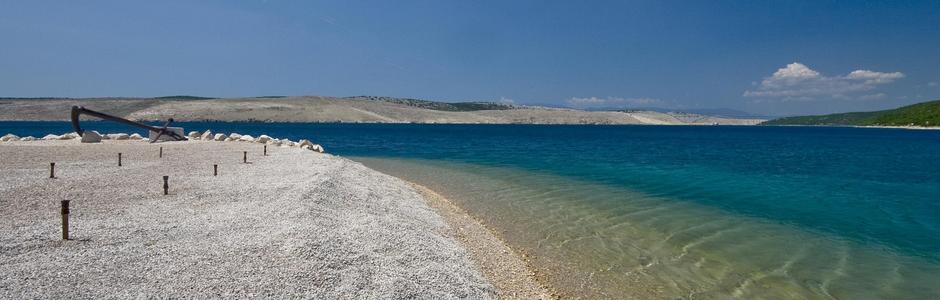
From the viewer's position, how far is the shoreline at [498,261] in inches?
385

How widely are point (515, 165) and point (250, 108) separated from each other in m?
168

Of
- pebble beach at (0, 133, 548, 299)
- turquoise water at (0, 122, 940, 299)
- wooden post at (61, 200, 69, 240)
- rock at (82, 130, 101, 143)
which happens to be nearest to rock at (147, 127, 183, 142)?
rock at (82, 130, 101, 143)

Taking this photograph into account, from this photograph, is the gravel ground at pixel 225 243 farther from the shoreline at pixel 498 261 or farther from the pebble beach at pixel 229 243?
the shoreline at pixel 498 261

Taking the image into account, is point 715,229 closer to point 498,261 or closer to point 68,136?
point 498,261

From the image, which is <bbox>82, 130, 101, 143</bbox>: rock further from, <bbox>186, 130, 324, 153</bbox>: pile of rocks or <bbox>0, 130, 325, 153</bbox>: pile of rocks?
<bbox>186, 130, 324, 153</bbox>: pile of rocks

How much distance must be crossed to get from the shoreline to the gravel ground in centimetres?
38

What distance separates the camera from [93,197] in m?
14.8

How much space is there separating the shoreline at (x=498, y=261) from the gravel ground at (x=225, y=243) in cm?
38

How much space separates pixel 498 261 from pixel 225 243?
236 inches

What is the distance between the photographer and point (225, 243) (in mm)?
10055

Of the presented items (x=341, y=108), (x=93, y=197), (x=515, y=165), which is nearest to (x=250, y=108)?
(x=341, y=108)

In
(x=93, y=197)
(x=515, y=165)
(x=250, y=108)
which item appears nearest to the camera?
(x=93, y=197)

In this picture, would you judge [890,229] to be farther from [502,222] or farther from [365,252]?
[365,252]

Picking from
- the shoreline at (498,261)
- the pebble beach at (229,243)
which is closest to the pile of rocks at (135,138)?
the pebble beach at (229,243)
